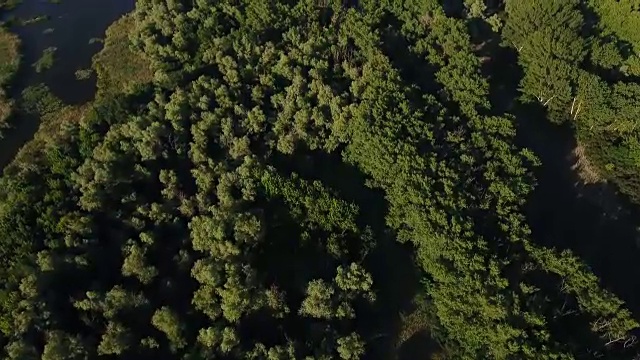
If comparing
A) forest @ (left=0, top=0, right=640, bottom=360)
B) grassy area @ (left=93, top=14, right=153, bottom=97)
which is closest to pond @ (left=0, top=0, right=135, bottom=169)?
forest @ (left=0, top=0, right=640, bottom=360)

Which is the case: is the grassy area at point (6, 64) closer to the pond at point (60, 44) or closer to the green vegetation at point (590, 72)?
the pond at point (60, 44)

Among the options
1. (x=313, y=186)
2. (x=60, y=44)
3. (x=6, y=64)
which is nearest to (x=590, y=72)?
(x=313, y=186)

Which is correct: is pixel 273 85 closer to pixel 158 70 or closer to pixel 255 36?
pixel 255 36

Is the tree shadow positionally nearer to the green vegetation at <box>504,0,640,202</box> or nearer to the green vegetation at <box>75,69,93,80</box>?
the green vegetation at <box>504,0,640,202</box>

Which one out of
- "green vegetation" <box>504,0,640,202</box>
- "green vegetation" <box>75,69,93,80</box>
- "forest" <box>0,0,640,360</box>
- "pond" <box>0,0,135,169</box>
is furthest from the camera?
"green vegetation" <box>75,69,93,80</box>

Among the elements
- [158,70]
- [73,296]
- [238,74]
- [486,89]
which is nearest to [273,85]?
[238,74]

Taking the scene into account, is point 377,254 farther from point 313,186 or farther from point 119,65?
point 119,65
